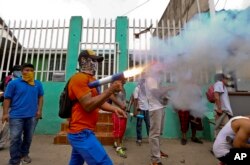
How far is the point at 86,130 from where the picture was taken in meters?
2.71

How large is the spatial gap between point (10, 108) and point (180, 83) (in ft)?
11.1

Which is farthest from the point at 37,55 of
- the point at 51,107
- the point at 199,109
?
the point at 199,109

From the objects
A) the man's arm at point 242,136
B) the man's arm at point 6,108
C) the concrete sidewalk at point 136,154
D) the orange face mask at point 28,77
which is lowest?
the concrete sidewalk at point 136,154

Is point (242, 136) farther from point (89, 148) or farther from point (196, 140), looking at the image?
point (196, 140)

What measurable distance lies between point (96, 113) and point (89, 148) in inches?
18.1

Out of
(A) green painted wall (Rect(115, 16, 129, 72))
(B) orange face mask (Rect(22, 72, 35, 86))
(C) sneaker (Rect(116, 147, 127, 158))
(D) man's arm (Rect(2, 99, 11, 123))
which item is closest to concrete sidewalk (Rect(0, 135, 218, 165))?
(C) sneaker (Rect(116, 147, 127, 158))

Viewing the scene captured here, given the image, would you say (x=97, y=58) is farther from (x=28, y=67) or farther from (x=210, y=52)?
(x=210, y=52)

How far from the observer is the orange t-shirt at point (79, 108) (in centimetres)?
269

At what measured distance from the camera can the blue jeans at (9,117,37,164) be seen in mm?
4027

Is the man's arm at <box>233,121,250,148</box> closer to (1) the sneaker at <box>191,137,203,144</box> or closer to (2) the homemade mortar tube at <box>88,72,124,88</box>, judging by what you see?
(2) the homemade mortar tube at <box>88,72,124,88</box>

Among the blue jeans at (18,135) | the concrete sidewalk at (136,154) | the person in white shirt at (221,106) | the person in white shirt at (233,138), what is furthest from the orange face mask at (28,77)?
the person in white shirt at (221,106)

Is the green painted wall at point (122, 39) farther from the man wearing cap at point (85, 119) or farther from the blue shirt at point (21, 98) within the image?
the man wearing cap at point (85, 119)

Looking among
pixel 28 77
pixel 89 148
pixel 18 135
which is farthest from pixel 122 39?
pixel 89 148

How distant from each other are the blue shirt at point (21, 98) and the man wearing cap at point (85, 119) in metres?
1.83
